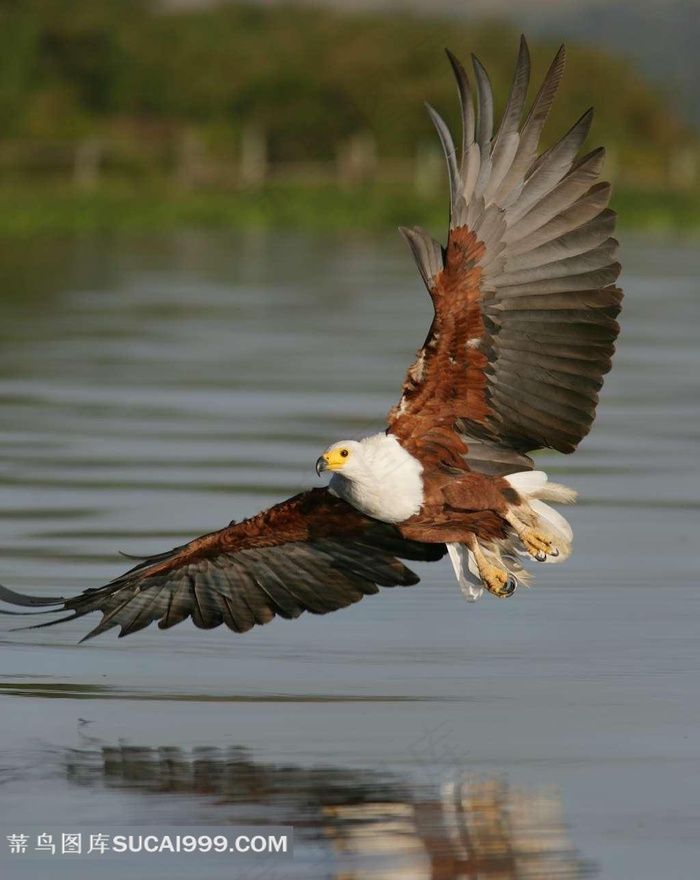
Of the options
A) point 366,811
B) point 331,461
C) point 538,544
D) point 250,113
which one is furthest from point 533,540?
point 250,113

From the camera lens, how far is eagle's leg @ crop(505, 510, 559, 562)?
8336mm

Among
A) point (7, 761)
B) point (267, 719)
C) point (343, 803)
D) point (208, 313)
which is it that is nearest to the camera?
point (343, 803)

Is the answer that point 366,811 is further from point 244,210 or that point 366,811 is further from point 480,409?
point 244,210

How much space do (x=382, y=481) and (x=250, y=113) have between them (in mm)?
42227

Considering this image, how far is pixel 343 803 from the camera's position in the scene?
20.9 ft

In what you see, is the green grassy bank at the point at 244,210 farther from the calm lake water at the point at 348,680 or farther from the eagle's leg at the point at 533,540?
the eagle's leg at the point at 533,540

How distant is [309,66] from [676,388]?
3330 centimetres

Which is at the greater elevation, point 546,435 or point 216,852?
point 546,435

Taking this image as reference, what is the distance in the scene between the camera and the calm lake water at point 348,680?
20.2 feet

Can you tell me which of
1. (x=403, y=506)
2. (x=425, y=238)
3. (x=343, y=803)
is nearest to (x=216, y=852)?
(x=343, y=803)

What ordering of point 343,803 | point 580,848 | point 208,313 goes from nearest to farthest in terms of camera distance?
point 580,848, point 343,803, point 208,313

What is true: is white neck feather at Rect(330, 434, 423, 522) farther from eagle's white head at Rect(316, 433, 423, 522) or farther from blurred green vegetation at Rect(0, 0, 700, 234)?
blurred green vegetation at Rect(0, 0, 700, 234)

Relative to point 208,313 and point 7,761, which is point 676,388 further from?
point 7,761

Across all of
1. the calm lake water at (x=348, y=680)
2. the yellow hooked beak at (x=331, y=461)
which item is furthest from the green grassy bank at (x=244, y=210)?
the yellow hooked beak at (x=331, y=461)
